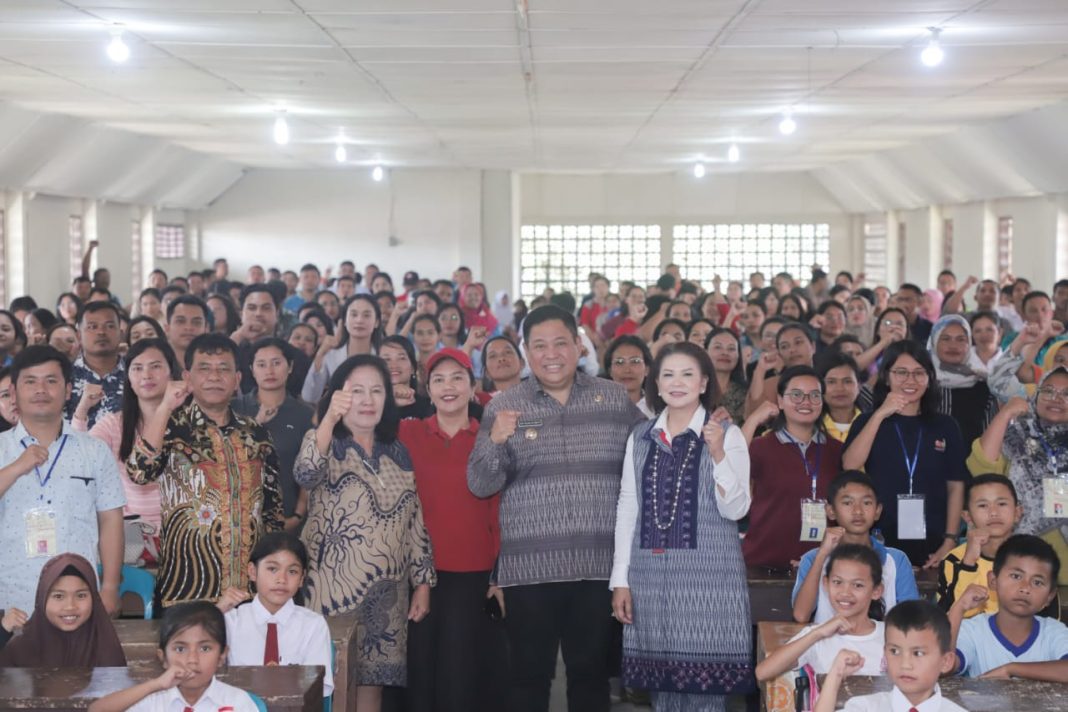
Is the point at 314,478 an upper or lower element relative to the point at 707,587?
upper

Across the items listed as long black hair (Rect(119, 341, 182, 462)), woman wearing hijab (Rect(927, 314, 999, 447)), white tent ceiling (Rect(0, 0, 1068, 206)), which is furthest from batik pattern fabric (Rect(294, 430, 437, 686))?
woman wearing hijab (Rect(927, 314, 999, 447))

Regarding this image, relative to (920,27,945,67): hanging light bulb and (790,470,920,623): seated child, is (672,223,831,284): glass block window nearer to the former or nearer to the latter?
(920,27,945,67): hanging light bulb

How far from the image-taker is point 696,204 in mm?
26938

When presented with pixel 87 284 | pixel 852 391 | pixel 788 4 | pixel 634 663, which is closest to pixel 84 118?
pixel 87 284

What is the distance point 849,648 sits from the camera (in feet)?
15.5

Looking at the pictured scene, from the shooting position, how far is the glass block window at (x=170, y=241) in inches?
937

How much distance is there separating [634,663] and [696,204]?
22546mm

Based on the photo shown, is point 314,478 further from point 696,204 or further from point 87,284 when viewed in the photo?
point 696,204

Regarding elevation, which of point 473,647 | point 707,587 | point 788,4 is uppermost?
point 788,4

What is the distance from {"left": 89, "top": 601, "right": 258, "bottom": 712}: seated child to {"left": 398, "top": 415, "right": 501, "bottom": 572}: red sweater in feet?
4.60

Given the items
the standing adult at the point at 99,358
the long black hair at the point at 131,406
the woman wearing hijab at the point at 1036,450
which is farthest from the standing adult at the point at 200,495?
the woman wearing hijab at the point at 1036,450

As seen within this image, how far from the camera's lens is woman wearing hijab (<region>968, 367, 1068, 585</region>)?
20.2 feet

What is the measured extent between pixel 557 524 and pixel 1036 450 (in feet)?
8.04

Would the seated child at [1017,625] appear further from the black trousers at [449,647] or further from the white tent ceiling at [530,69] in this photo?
the white tent ceiling at [530,69]
